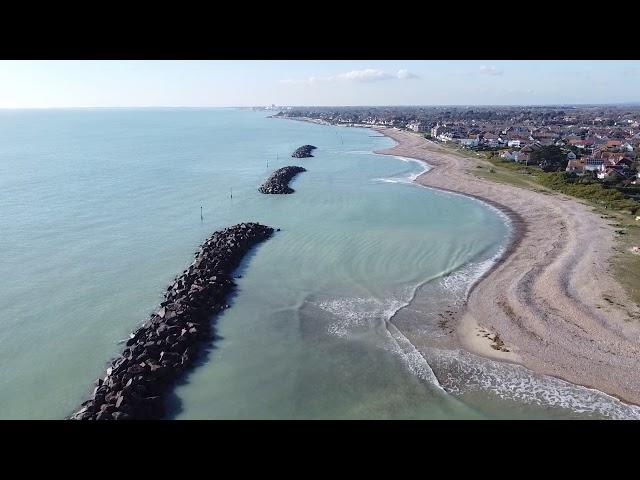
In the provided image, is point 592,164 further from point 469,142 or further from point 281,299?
point 281,299

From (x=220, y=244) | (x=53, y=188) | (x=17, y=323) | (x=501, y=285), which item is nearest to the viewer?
(x=17, y=323)

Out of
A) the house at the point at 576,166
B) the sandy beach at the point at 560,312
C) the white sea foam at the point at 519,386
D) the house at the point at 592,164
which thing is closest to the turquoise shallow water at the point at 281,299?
the white sea foam at the point at 519,386

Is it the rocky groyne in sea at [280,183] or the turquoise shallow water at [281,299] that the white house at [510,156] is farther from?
the rocky groyne in sea at [280,183]

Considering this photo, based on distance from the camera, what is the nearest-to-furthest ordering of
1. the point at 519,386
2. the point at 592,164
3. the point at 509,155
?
1. the point at 519,386
2. the point at 592,164
3. the point at 509,155

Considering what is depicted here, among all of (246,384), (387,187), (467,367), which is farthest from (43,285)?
(387,187)

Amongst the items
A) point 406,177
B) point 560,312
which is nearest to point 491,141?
point 406,177
